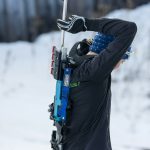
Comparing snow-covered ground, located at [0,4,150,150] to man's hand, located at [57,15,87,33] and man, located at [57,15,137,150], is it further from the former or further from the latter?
man's hand, located at [57,15,87,33]

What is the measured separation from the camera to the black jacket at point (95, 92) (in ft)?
11.2

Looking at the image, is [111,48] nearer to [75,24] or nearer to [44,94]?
[75,24]

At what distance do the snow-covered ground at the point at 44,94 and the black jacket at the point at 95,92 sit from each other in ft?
10.7

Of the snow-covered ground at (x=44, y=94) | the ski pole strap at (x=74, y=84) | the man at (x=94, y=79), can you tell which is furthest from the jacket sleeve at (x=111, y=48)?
the snow-covered ground at (x=44, y=94)

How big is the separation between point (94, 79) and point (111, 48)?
209 mm

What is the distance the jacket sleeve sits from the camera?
3396 millimetres

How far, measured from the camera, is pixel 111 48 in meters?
3.41

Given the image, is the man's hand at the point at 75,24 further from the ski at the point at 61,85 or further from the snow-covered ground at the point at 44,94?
the snow-covered ground at the point at 44,94

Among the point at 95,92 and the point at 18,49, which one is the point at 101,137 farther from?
the point at 18,49

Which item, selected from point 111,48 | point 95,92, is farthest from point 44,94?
point 111,48

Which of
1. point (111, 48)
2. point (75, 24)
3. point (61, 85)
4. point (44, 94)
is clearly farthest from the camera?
point (44, 94)

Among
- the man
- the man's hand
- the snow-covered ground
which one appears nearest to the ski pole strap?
the man

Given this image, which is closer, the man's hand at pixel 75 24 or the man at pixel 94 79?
the man at pixel 94 79

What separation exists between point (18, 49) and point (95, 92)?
354 inches
